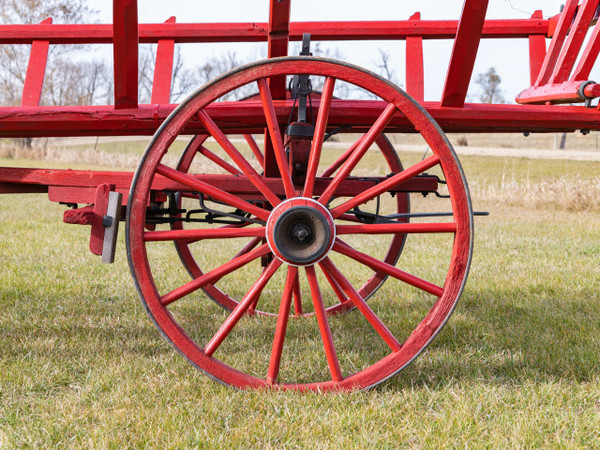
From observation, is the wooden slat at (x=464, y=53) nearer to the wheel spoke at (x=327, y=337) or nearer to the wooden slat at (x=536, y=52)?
the wooden slat at (x=536, y=52)

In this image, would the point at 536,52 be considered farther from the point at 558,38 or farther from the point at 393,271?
the point at 393,271

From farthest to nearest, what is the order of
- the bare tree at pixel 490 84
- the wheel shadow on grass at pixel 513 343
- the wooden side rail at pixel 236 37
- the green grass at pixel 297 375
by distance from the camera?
the bare tree at pixel 490 84
the wheel shadow on grass at pixel 513 343
the wooden side rail at pixel 236 37
the green grass at pixel 297 375

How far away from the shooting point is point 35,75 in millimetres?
2730

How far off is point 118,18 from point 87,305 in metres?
2.26

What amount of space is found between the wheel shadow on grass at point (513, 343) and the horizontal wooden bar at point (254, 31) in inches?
67.8

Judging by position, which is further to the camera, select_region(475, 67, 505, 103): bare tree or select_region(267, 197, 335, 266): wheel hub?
select_region(475, 67, 505, 103): bare tree

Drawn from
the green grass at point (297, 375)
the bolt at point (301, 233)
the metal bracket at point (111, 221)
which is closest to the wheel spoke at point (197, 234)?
the bolt at point (301, 233)

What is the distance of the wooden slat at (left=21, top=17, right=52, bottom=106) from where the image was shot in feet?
8.72

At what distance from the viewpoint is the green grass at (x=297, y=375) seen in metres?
2.08

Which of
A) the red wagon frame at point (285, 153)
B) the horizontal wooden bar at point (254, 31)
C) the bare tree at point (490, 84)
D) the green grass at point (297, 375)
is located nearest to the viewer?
the green grass at point (297, 375)

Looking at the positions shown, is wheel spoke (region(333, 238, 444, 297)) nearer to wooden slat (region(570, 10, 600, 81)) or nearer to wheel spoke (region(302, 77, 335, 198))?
wheel spoke (region(302, 77, 335, 198))

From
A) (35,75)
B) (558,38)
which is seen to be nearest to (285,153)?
(35,75)

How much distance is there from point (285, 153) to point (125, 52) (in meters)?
0.79

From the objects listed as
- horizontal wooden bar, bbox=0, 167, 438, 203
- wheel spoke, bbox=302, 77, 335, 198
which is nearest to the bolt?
wheel spoke, bbox=302, 77, 335, 198
